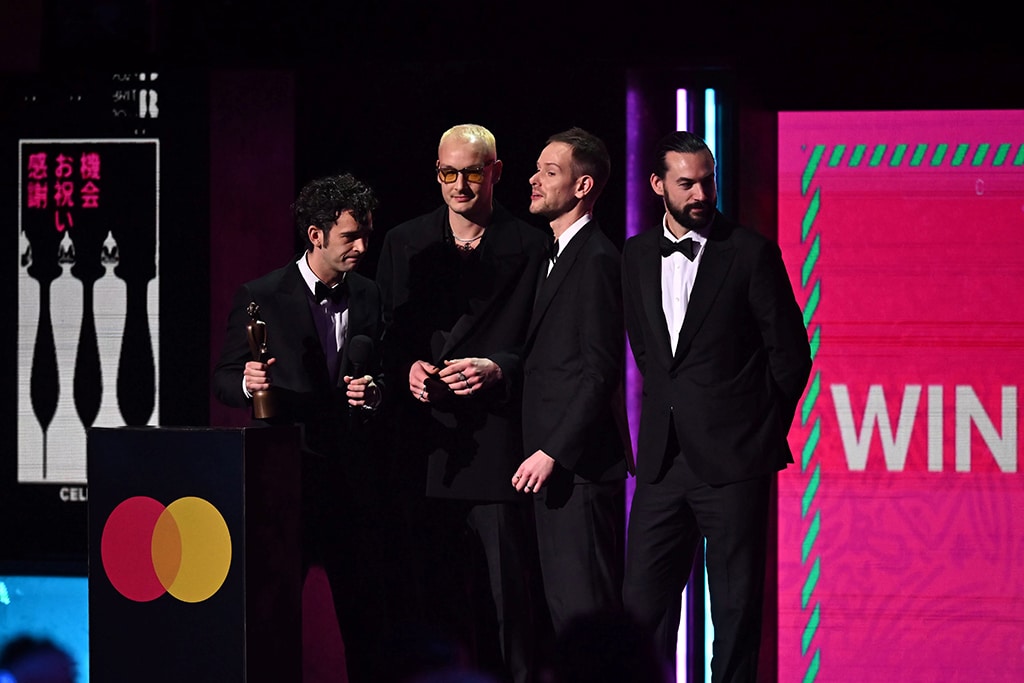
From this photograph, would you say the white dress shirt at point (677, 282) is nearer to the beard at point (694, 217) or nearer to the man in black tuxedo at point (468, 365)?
the beard at point (694, 217)

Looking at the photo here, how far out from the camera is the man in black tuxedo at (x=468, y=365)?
4.25 metres

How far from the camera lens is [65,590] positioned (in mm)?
5016

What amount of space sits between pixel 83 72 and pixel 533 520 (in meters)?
2.81

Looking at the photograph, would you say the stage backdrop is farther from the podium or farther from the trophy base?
the podium

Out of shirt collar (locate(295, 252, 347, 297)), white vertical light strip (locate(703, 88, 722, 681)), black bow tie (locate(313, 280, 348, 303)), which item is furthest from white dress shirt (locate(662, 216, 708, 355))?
shirt collar (locate(295, 252, 347, 297))

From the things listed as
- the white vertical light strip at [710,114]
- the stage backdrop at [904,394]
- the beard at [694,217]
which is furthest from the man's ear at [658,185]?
the stage backdrop at [904,394]

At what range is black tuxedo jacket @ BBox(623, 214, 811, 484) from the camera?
4.10m

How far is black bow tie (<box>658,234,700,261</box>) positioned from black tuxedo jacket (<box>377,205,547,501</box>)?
1.52ft

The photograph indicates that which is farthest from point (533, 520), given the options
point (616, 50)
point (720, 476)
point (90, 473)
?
point (616, 50)

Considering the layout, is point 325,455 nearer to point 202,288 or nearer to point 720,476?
→ point 202,288

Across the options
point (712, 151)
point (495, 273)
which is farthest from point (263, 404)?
point (712, 151)

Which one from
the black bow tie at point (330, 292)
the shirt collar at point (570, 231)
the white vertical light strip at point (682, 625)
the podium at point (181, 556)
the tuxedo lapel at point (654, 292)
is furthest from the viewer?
the white vertical light strip at point (682, 625)

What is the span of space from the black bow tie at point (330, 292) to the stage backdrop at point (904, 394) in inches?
73.7

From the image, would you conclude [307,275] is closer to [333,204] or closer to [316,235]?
[316,235]
